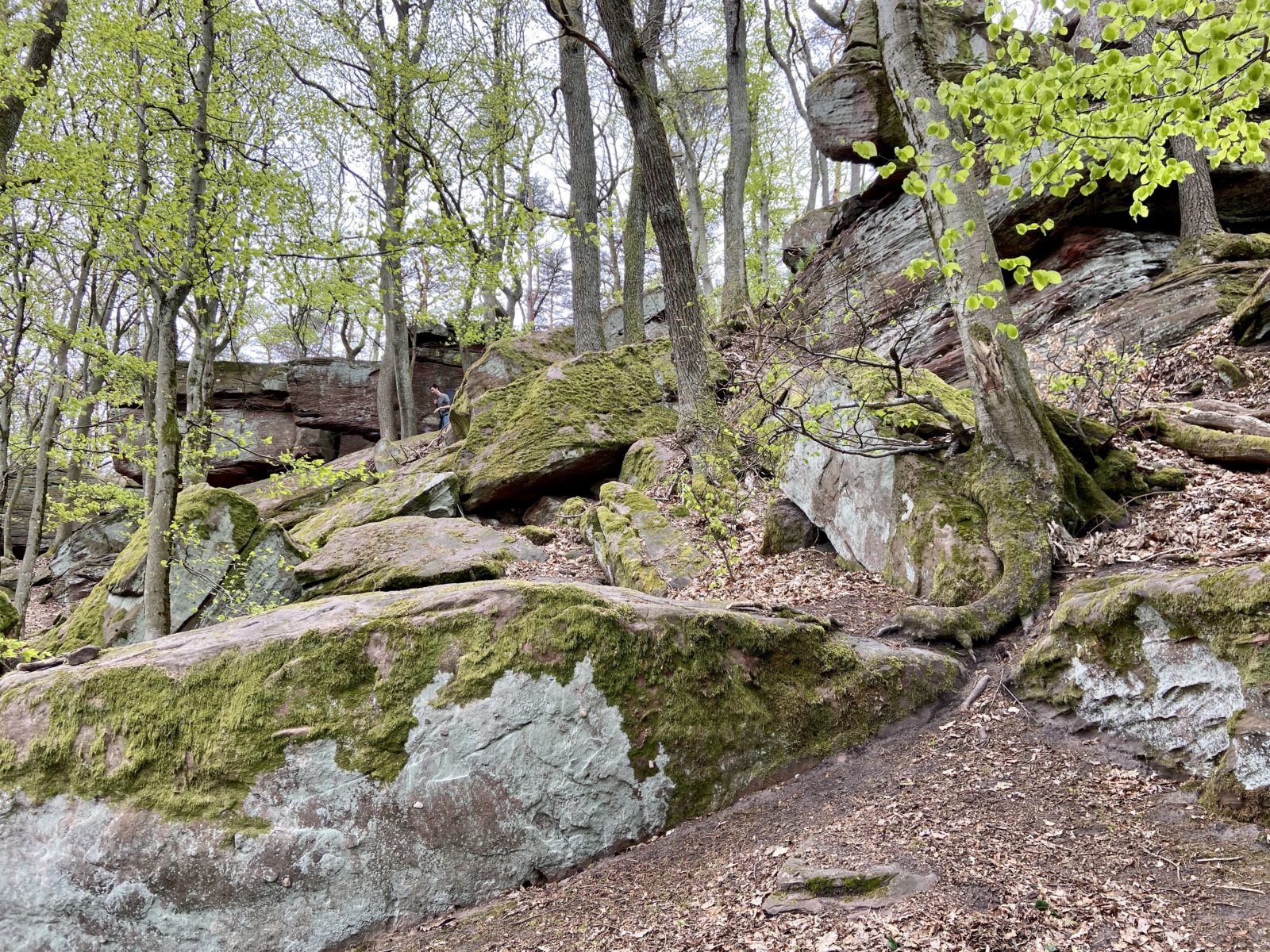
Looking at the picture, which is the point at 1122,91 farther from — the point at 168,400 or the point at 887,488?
the point at 168,400

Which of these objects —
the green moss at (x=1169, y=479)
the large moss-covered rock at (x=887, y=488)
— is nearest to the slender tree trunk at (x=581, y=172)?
the large moss-covered rock at (x=887, y=488)

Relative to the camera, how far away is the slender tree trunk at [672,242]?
7395 millimetres

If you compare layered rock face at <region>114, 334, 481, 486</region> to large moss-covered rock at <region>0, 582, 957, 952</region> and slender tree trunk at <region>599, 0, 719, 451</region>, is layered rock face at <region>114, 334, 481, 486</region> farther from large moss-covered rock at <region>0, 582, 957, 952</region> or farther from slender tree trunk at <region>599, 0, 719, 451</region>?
large moss-covered rock at <region>0, 582, 957, 952</region>

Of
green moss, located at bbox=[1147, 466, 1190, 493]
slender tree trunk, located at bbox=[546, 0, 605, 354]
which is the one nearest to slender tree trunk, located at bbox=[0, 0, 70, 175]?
slender tree trunk, located at bbox=[546, 0, 605, 354]

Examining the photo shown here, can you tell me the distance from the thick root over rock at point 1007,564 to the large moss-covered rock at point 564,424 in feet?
20.4

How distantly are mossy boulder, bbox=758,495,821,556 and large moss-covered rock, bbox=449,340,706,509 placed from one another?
3.74 metres

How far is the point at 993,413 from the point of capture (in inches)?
206

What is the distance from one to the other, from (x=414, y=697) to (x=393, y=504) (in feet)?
23.0

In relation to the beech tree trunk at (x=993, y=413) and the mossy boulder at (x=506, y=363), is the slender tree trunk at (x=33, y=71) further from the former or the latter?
the beech tree trunk at (x=993, y=413)

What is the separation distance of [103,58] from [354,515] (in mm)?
6186

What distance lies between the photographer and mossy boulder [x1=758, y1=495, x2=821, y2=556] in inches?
276

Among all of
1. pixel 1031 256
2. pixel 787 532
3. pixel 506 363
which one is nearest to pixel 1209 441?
pixel 787 532

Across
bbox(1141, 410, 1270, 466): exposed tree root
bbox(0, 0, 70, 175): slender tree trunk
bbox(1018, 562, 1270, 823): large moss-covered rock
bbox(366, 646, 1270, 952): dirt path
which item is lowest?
bbox(366, 646, 1270, 952): dirt path

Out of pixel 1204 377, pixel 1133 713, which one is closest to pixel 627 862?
pixel 1133 713
